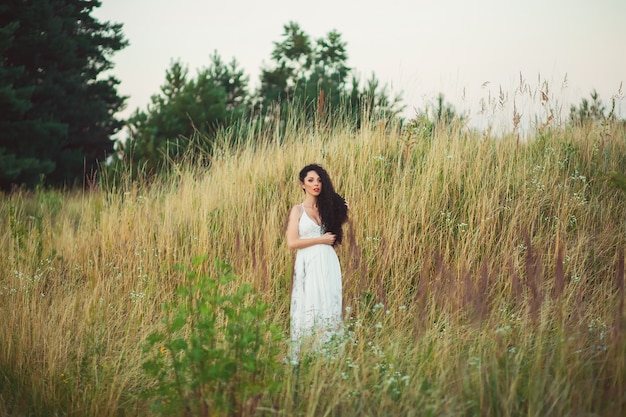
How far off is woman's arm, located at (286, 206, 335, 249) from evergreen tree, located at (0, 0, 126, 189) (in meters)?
13.0

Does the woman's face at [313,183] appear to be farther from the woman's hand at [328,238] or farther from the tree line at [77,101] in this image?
the tree line at [77,101]

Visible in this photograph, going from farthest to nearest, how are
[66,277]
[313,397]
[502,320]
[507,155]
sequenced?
[507,155] < [66,277] < [502,320] < [313,397]

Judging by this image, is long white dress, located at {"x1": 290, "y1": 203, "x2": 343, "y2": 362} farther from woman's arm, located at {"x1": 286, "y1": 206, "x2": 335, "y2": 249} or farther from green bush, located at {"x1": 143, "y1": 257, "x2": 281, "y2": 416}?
green bush, located at {"x1": 143, "y1": 257, "x2": 281, "y2": 416}

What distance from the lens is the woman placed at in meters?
3.99

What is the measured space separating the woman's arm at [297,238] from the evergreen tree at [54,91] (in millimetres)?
12989

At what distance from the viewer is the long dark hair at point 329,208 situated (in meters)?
4.28

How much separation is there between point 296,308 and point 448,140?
327 centimetres

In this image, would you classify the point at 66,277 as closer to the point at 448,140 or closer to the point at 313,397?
the point at 313,397

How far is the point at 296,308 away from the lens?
4.05 m

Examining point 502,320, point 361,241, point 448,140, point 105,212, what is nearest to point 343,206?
point 361,241

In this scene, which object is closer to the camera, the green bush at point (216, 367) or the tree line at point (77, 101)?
the green bush at point (216, 367)

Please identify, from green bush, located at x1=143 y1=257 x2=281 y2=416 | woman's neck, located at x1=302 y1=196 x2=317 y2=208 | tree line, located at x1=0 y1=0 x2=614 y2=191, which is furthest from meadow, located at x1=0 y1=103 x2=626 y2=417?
tree line, located at x1=0 y1=0 x2=614 y2=191

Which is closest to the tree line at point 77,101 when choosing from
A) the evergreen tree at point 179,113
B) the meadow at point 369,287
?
the evergreen tree at point 179,113

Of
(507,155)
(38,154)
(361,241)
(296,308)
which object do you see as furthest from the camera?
(38,154)
